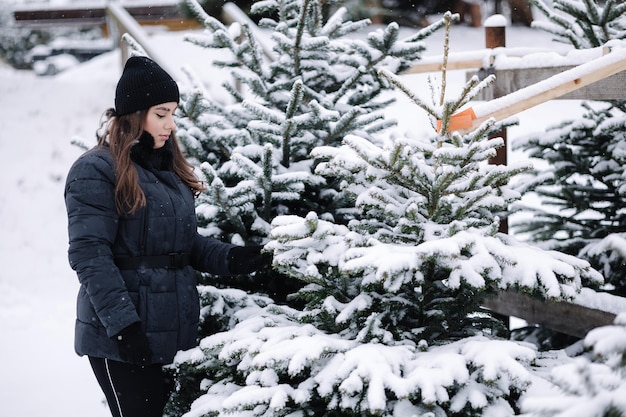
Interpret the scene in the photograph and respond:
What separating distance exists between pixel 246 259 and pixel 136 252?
1.45ft

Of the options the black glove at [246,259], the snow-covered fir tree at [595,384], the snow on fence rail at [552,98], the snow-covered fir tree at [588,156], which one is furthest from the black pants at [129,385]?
the snow-covered fir tree at [588,156]

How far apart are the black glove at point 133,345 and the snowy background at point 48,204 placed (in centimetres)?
121

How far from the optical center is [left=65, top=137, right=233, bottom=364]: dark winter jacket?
2.43 m

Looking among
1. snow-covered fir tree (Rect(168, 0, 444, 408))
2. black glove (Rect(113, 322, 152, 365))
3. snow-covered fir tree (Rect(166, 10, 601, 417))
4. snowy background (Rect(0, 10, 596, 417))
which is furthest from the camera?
snowy background (Rect(0, 10, 596, 417))

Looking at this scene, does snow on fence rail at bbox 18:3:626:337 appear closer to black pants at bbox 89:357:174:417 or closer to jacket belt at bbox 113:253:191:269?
jacket belt at bbox 113:253:191:269

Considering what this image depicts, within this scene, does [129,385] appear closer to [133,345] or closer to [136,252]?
[133,345]

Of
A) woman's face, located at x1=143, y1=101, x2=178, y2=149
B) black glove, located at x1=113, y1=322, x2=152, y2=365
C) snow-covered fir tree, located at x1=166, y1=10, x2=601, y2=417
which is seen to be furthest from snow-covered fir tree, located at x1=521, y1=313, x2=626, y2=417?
woman's face, located at x1=143, y1=101, x2=178, y2=149

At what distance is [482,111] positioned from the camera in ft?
7.88

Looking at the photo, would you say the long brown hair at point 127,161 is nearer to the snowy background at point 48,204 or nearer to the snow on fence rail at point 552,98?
the snowy background at point 48,204

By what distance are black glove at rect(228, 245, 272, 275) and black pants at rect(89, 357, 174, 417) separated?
487mm

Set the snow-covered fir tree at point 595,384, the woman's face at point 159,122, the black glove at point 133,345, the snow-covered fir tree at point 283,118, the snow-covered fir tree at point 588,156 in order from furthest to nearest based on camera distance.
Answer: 1. the snow-covered fir tree at point 588,156
2. the snow-covered fir tree at point 283,118
3. the woman's face at point 159,122
4. the black glove at point 133,345
5. the snow-covered fir tree at point 595,384

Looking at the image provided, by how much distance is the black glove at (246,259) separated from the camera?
277 centimetres

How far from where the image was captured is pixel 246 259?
2.78 meters

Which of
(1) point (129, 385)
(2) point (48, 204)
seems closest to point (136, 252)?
(1) point (129, 385)
